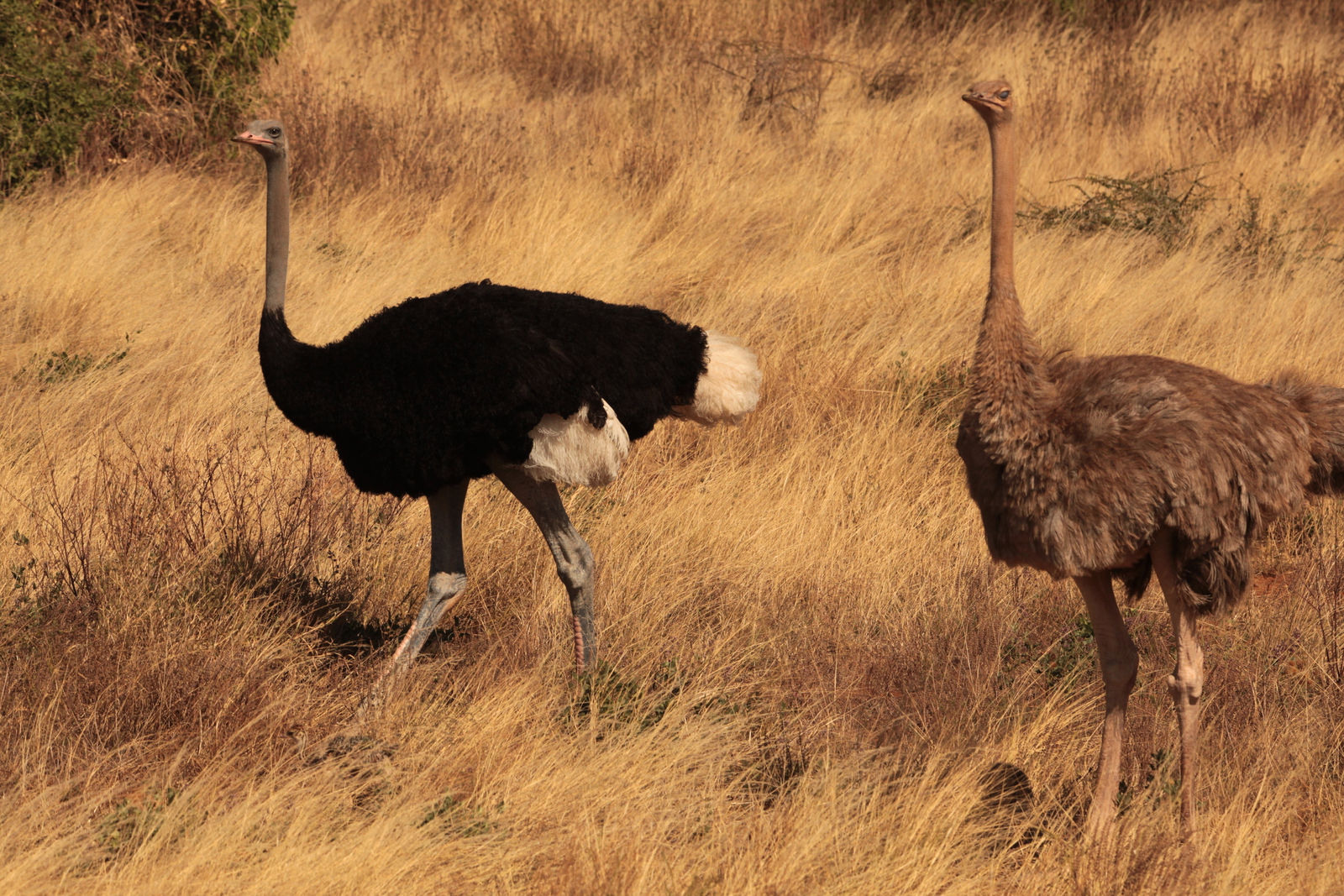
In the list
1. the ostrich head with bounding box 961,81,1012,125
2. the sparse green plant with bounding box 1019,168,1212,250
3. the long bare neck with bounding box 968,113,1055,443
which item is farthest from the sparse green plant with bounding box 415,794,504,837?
the sparse green plant with bounding box 1019,168,1212,250

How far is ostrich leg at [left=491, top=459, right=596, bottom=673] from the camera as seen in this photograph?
12.6 feet

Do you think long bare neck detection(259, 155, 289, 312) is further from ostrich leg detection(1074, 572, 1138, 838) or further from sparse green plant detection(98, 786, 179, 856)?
ostrich leg detection(1074, 572, 1138, 838)

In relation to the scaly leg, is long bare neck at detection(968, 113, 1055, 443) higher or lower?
higher

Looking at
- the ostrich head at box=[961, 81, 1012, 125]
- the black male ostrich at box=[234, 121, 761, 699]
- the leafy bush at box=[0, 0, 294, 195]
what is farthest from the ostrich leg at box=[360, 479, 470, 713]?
the leafy bush at box=[0, 0, 294, 195]

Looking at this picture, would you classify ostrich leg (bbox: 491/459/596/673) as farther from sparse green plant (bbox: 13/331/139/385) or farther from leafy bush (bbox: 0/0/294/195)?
leafy bush (bbox: 0/0/294/195)

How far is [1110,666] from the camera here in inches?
134

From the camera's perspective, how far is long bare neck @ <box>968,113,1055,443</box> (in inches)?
126

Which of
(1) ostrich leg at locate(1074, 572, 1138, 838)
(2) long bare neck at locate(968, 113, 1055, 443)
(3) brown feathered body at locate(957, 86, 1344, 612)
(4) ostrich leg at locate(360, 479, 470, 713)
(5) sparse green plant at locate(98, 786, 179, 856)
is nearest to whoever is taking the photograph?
(5) sparse green plant at locate(98, 786, 179, 856)

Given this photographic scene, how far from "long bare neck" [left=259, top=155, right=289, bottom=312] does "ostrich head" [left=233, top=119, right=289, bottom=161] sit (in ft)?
0.05

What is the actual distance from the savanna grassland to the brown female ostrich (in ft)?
1.44

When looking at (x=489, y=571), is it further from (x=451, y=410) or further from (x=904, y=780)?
(x=904, y=780)

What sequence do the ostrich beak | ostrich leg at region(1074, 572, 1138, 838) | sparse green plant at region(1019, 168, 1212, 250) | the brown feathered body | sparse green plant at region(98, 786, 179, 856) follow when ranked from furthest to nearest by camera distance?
sparse green plant at region(1019, 168, 1212, 250) → the ostrich beak → ostrich leg at region(1074, 572, 1138, 838) → the brown feathered body → sparse green plant at region(98, 786, 179, 856)

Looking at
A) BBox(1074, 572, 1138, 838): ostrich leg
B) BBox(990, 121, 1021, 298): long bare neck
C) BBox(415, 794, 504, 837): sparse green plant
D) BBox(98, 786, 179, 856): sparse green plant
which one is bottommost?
BBox(415, 794, 504, 837): sparse green plant

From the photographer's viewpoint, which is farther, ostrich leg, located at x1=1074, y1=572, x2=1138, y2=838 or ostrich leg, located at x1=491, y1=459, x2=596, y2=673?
ostrich leg, located at x1=491, y1=459, x2=596, y2=673
